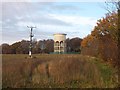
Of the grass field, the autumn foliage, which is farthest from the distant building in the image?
the grass field

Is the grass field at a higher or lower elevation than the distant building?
lower

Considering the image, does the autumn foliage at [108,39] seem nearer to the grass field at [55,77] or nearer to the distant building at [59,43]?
the grass field at [55,77]

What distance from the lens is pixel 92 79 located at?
15617 millimetres

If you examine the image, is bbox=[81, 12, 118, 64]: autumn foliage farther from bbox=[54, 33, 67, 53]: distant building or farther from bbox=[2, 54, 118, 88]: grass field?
bbox=[54, 33, 67, 53]: distant building

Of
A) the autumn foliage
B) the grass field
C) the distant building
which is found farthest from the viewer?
the distant building

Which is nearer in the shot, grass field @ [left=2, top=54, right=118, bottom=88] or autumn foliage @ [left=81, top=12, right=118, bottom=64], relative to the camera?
grass field @ [left=2, top=54, right=118, bottom=88]

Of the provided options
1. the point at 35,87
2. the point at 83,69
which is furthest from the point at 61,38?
the point at 35,87

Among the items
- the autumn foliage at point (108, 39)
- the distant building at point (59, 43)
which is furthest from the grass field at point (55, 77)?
the distant building at point (59, 43)

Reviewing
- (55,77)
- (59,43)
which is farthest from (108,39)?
(59,43)

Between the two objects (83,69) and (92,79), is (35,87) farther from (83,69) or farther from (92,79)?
(83,69)

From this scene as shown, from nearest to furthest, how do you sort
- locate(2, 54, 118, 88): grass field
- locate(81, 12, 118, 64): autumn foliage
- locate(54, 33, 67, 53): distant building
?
locate(2, 54, 118, 88): grass field < locate(81, 12, 118, 64): autumn foliage < locate(54, 33, 67, 53): distant building

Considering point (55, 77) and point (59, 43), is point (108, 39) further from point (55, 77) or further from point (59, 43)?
point (59, 43)

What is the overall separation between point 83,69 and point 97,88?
4685mm

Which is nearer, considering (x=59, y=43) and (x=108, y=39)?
(x=108, y=39)
